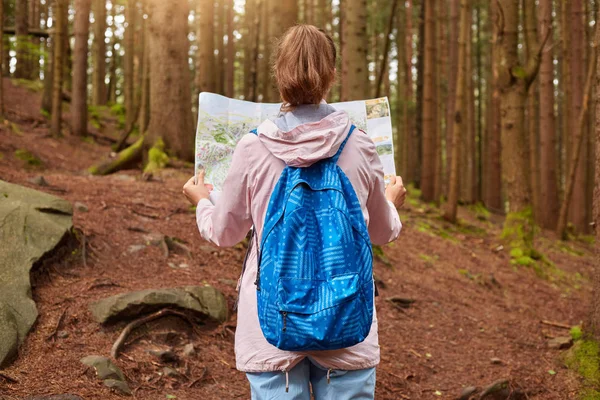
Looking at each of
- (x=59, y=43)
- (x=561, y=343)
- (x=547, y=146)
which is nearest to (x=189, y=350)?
(x=561, y=343)

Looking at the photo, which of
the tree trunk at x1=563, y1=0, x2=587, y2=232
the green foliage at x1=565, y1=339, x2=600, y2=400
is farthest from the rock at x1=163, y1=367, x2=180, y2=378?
Result: the tree trunk at x1=563, y1=0, x2=587, y2=232

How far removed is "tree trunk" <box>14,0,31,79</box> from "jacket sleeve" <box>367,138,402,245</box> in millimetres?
14618

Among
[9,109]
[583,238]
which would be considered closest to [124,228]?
[9,109]

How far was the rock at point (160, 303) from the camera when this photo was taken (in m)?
4.55

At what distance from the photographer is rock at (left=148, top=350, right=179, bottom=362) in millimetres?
4383

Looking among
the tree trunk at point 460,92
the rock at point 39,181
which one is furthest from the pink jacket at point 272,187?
the tree trunk at point 460,92

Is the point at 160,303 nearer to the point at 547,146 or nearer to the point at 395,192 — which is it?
the point at 395,192

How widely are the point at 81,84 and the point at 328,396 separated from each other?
13.5 metres

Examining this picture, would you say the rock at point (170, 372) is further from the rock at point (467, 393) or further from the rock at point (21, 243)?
the rock at point (467, 393)

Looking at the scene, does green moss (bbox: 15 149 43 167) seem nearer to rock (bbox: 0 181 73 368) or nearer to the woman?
rock (bbox: 0 181 73 368)

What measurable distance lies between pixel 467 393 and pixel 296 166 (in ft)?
12.0

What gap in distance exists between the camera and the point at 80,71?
14031 millimetres

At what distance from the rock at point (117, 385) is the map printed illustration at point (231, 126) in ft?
6.62

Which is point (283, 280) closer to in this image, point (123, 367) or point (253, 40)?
point (123, 367)
